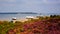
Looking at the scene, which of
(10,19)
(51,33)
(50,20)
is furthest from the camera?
(10,19)

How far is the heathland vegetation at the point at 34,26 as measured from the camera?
2.72 metres

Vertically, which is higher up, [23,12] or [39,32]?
[23,12]

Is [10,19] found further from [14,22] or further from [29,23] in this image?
[29,23]

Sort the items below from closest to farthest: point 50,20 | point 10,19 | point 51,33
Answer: point 51,33, point 50,20, point 10,19

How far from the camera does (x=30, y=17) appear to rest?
3240 millimetres

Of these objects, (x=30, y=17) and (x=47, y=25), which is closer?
(x=47, y=25)

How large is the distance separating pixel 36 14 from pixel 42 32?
0.71 metres

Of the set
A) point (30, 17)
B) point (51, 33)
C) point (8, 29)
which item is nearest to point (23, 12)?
point (30, 17)

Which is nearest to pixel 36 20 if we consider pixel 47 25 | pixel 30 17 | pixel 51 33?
pixel 30 17

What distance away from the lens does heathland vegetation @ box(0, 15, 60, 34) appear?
8.93ft

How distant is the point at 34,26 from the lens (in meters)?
2.88

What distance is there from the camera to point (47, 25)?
2.82 m

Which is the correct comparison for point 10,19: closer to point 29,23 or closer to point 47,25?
point 29,23

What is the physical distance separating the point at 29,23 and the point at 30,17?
245mm
